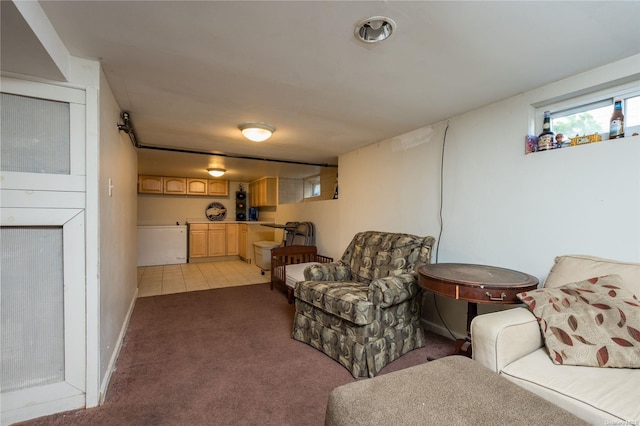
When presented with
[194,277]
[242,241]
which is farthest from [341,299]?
[242,241]

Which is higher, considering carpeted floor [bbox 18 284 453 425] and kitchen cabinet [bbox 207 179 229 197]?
kitchen cabinet [bbox 207 179 229 197]

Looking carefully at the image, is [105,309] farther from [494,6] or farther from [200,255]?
[200,255]

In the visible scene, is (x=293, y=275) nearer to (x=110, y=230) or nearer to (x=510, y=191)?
(x=110, y=230)

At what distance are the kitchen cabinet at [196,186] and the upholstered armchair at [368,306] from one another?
5.06m

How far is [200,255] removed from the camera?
6.33m

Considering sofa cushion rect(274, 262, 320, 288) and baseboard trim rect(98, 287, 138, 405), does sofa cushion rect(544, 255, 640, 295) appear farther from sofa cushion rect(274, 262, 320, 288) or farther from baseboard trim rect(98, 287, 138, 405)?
baseboard trim rect(98, 287, 138, 405)

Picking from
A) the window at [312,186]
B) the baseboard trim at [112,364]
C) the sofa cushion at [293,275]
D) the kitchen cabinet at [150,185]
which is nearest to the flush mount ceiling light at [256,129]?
the sofa cushion at [293,275]

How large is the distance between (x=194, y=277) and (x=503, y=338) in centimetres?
485

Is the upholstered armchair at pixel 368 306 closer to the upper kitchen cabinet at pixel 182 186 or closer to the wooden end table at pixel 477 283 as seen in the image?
the wooden end table at pixel 477 283

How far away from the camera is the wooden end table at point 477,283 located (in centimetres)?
159

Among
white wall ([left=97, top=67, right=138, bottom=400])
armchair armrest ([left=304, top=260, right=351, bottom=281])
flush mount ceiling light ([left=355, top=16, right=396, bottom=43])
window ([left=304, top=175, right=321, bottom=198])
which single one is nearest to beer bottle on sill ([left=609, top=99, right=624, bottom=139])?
flush mount ceiling light ([left=355, top=16, right=396, bottom=43])

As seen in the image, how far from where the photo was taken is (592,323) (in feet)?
4.12

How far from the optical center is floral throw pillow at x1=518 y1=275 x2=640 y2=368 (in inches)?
46.3

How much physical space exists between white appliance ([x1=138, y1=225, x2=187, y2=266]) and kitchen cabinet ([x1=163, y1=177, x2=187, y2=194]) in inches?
35.7
